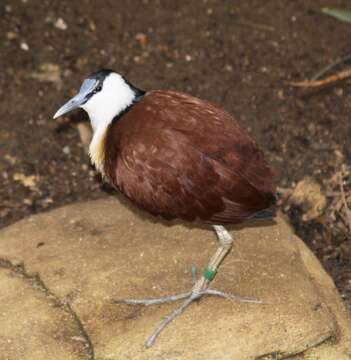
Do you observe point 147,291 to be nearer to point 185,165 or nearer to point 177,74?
point 185,165

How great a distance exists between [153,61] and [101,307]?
2.71 metres

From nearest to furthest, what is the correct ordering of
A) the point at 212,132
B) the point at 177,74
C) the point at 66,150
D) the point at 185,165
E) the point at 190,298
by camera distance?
1. the point at 185,165
2. the point at 212,132
3. the point at 190,298
4. the point at 66,150
5. the point at 177,74

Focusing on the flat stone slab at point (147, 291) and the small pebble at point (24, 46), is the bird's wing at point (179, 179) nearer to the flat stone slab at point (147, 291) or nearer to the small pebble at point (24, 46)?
the flat stone slab at point (147, 291)

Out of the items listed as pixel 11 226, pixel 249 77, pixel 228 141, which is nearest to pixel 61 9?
pixel 249 77

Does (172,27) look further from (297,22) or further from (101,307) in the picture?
(101,307)

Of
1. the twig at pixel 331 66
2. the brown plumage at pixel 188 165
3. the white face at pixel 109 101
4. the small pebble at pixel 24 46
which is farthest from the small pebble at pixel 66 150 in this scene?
the twig at pixel 331 66

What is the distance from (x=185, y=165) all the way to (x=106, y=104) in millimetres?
745

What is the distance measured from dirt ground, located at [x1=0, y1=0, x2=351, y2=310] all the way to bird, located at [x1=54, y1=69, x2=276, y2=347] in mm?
1339

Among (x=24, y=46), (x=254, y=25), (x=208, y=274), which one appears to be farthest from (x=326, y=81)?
(x=24, y=46)

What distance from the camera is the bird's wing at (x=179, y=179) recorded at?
4.00m

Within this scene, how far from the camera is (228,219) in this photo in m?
4.14

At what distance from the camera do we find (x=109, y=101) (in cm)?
444

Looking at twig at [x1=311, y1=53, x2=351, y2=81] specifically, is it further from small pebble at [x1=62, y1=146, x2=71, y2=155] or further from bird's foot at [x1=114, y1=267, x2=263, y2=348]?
bird's foot at [x1=114, y1=267, x2=263, y2=348]

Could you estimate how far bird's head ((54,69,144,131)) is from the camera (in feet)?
14.6
